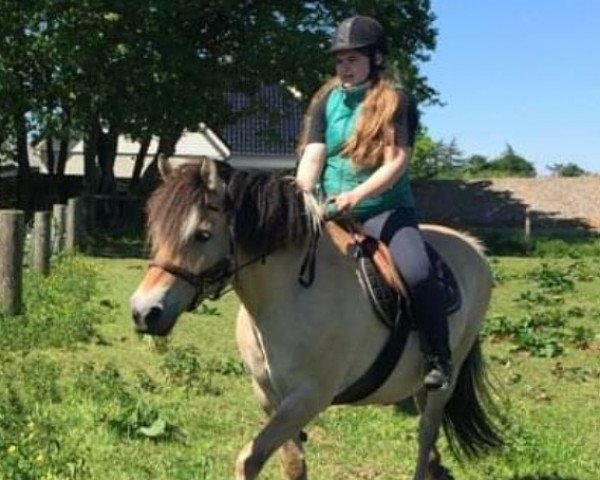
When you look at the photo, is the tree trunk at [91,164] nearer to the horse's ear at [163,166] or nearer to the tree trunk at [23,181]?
the tree trunk at [23,181]

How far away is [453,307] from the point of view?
18.7 feet

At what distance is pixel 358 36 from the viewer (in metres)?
5.05

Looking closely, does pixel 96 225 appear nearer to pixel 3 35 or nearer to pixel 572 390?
pixel 3 35

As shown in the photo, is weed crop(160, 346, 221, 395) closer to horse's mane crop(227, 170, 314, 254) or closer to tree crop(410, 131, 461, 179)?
horse's mane crop(227, 170, 314, 254)

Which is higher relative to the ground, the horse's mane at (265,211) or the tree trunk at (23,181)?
the horse's mane at (265,211)

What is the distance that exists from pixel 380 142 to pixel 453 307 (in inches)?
43.7

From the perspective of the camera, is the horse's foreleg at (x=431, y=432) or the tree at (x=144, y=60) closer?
the horse's foreleg at (x=431, y=432)

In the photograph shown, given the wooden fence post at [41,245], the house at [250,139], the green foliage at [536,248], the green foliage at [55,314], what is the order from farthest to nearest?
the house at [250,139] → the green foliage at [536,248] → the wooden fence post at [41,245] → the green foliage at [55,314]

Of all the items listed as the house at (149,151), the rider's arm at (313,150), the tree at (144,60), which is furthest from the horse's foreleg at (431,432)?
the house at (149,151)

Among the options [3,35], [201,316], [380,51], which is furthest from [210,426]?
[3,35]

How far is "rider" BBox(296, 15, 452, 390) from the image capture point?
5.07 metres

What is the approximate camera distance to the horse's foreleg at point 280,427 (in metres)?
4.57

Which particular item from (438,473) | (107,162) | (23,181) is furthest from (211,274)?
(107,162)

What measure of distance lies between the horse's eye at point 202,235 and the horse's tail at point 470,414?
249 cm
